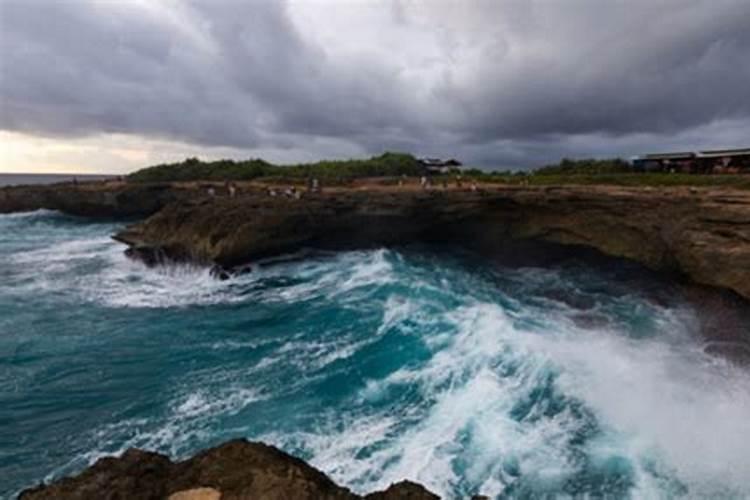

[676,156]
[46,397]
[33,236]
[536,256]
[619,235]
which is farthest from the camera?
[676,156]

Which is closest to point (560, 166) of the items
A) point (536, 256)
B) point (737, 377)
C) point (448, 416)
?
point (536, 256)

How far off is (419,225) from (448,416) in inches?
735

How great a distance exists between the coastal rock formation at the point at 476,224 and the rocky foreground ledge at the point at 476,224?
0.05m

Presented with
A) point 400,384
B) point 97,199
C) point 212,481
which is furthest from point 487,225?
point 97,199

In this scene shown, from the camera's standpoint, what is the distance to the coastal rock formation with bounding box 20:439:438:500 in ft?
13.9

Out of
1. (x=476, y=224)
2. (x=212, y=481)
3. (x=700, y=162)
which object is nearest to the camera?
(x=212, y=481)

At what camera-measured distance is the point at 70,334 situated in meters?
16.4

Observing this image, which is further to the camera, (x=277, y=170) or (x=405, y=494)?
(x=277, y=170)

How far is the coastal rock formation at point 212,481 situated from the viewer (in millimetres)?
4246

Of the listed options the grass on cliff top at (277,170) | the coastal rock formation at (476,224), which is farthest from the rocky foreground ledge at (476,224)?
the grass on cliff top at (277,170)

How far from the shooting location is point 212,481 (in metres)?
4.40

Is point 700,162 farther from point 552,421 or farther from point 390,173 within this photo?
point 552,421

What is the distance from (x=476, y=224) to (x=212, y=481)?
24.6 m

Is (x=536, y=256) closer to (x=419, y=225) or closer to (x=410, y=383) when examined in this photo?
(x=419, y=225)
